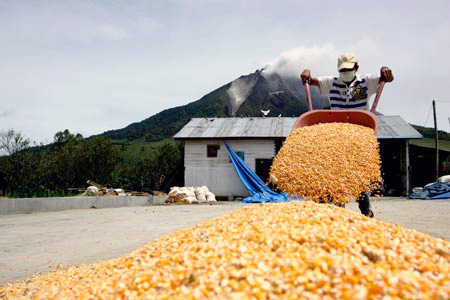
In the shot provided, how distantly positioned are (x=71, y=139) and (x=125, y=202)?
9197 millimetres

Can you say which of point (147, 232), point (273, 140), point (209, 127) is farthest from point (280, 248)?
point (209, 127)

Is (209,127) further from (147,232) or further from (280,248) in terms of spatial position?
(280,248)

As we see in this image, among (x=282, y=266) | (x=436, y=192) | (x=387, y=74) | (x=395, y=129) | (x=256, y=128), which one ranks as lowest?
(x=436, y=192)

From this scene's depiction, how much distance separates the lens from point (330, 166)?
3859mm

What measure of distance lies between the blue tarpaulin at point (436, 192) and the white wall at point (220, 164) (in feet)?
20.5

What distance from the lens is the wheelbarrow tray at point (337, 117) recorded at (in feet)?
15.1

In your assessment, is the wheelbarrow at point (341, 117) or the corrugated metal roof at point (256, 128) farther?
the corrugated metal roof at point (256, 128)

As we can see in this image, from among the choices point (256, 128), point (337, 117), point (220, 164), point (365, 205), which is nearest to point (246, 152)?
point (220, 164)

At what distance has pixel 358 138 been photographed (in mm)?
4117

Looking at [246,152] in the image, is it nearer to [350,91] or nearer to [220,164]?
[220,164]

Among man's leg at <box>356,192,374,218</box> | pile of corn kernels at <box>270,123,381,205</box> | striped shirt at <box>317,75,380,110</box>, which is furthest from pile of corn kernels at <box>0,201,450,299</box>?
striped shirt at <box>317,75,380,110</box>

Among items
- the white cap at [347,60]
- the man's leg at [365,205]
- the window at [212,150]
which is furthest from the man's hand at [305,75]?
the window at [212,150]

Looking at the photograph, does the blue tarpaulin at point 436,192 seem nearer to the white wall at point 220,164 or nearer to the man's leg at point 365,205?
the white wall at point 220,164

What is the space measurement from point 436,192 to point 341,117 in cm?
1025
